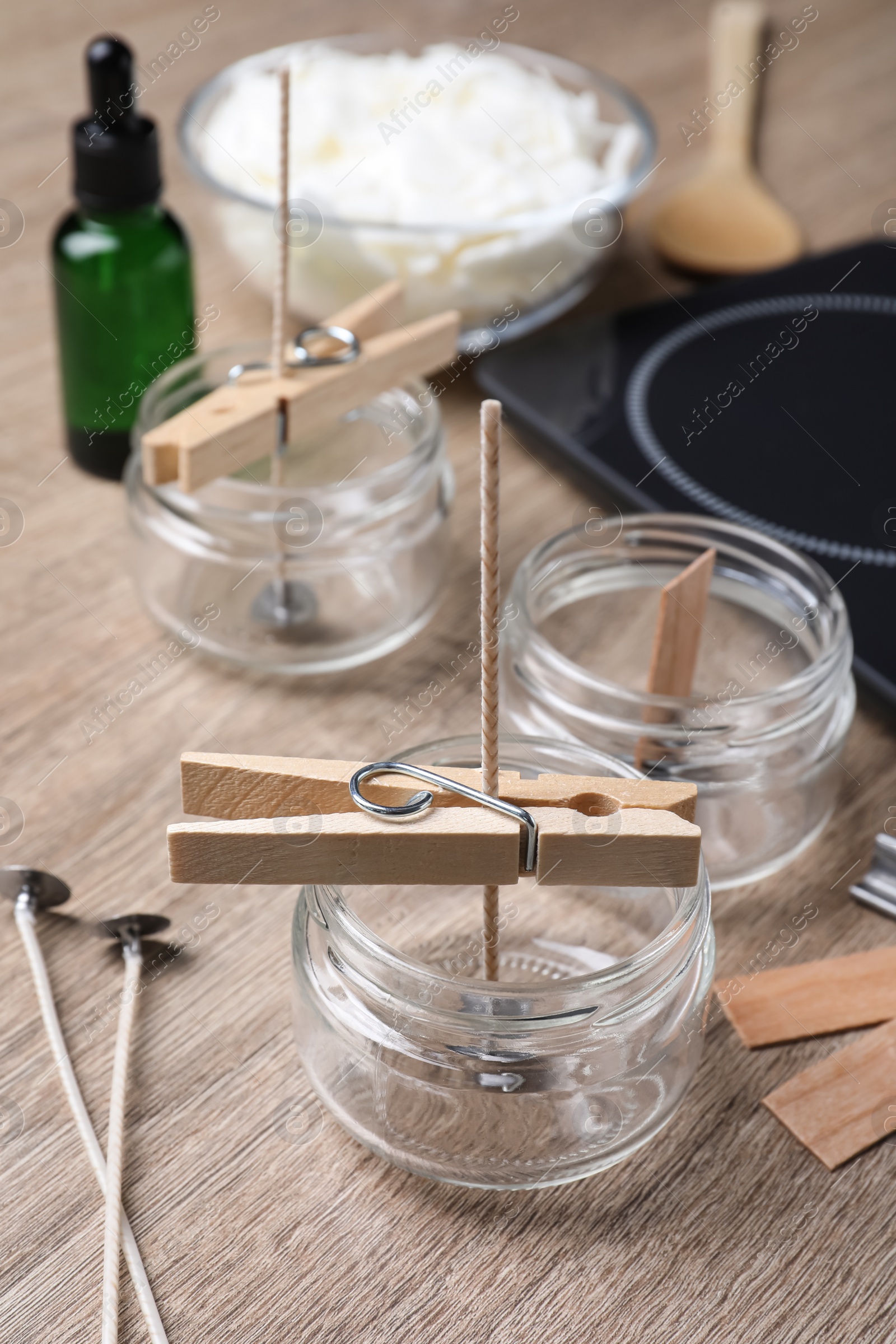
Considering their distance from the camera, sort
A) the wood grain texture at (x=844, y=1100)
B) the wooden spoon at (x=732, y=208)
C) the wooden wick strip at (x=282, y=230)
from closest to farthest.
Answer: the wood grain texture at (x=844, y=1100) → the wooden wick strip at (x=282, y=230) → the wooden spoon at (x=732, y=208)

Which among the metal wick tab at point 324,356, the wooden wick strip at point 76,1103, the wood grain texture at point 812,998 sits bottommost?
the wood grain texture at point 812,998

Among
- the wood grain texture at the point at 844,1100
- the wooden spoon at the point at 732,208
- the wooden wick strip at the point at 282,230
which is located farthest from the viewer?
the wooden spoon at the point at 732,208

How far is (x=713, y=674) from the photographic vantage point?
0.74 metres

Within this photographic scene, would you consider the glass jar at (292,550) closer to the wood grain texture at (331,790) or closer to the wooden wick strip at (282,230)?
the wooden wick strip at (282,230)

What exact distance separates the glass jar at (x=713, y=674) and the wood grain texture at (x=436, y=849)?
0.16 m

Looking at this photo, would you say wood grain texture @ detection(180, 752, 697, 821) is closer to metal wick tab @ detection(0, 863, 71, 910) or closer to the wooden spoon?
metal wick tab @ detection(0, 863, 71, 910)

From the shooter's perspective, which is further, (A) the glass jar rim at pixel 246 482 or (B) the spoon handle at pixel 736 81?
(B) the spoon handle at pixel 736 81

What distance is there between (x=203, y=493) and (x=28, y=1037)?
317 millimetres

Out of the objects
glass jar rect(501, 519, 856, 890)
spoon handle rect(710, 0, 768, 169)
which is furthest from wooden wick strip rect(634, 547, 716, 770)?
spoon handle rect(710, 0, 768, 169)

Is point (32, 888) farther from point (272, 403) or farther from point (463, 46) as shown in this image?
point (463, 46)

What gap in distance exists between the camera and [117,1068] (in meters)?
0.53

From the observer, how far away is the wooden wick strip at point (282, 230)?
2.09 ft

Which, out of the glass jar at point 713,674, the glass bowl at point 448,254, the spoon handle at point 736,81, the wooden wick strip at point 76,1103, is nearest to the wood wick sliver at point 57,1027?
the wooden wick strip at point 76,1103

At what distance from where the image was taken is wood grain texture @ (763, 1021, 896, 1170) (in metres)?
0.52
